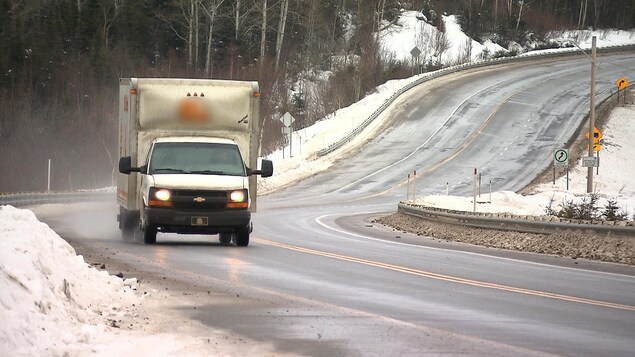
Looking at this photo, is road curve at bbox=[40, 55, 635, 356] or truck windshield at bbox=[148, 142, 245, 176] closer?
road curve at bbox=[40, 55, 635, 356]

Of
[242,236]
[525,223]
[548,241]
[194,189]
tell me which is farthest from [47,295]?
[525,223]

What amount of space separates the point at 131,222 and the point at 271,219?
12.7 meters

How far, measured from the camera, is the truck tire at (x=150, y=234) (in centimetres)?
2322

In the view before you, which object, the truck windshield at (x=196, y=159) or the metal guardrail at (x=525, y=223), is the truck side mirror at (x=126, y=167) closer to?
the truck windshield at (x=196, y=159)

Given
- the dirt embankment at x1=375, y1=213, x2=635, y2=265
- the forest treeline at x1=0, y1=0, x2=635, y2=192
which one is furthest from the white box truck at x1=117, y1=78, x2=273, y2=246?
the forest treeline at x1=0, y1=0, x2=635, y2=192

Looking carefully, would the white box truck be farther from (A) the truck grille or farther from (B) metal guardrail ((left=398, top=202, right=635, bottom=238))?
(B) metal guardrail ((left=398, top=202, right=635, bottom=238))

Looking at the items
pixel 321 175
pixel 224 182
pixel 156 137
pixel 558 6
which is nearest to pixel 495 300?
pixel 224 182

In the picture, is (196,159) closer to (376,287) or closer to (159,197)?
(159,197)

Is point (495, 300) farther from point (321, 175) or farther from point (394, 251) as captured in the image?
point (321, 175)

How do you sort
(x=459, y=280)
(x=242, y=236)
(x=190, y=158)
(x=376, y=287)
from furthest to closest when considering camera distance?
(x=242, y=236), (x=190, y=158), (x=459, y=280), (x=376, y=287)

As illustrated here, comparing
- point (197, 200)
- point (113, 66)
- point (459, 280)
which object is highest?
point (113, 66)

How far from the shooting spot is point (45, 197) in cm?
4369

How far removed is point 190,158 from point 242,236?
5.75 feet

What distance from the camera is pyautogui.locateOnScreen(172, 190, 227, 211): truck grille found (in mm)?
22781
